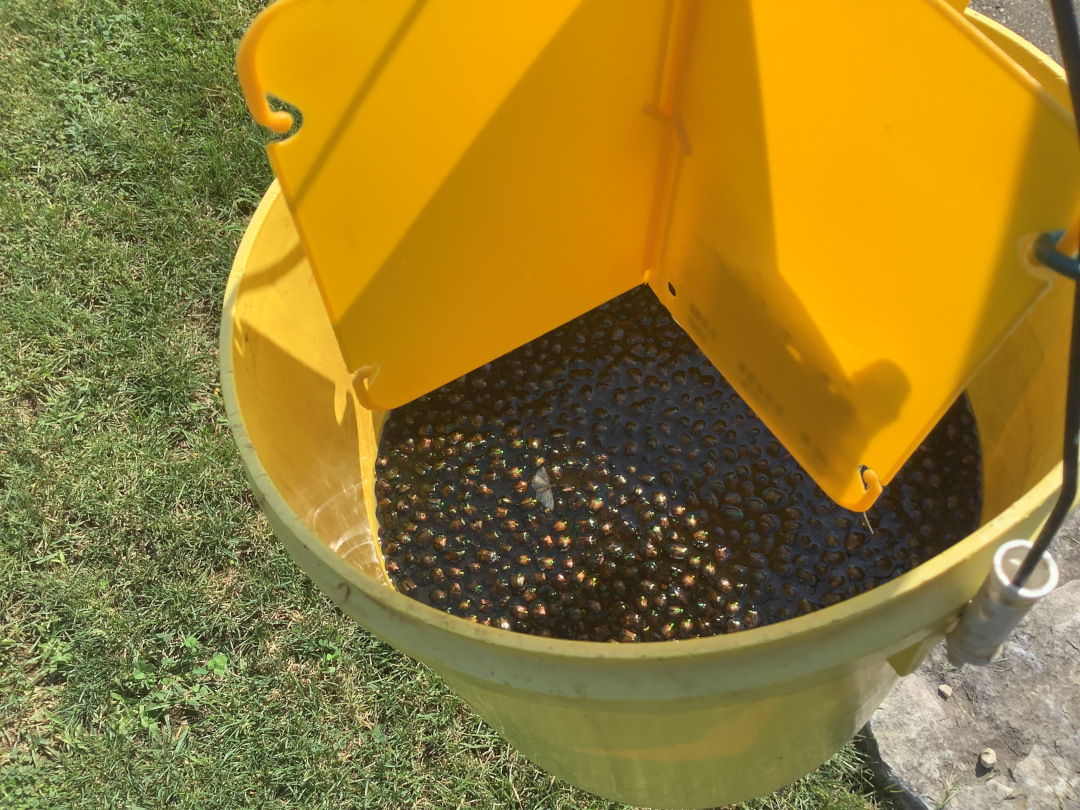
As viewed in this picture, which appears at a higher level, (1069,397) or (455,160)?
(1069,397)

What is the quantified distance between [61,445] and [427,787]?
1.27 m

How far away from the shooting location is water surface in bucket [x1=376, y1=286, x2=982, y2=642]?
4.78 feet

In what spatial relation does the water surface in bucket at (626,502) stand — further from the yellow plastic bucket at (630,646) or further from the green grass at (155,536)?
the green grass at (155,536)

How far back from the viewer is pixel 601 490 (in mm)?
1584

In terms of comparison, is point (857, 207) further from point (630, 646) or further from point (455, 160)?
point (630, 646)


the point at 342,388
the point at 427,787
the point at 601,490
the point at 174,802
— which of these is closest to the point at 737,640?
the point at 601,490

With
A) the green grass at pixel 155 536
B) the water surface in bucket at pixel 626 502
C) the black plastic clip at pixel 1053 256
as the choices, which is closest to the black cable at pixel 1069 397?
the black plastic clip at pixel 1053 256

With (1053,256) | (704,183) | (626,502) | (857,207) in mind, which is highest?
(1053,256)

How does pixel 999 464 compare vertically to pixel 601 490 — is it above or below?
above

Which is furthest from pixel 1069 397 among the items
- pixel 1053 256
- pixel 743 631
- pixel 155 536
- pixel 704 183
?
pixel 155 536

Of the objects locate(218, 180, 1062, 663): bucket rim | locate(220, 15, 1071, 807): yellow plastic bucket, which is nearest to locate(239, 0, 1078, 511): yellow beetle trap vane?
locate(220, 15, 1071, 807): yellow plastic bucket

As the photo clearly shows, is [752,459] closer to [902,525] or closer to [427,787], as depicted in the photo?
[902,525]

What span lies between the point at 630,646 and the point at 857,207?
68cm

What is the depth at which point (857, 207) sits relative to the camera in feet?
3.90
